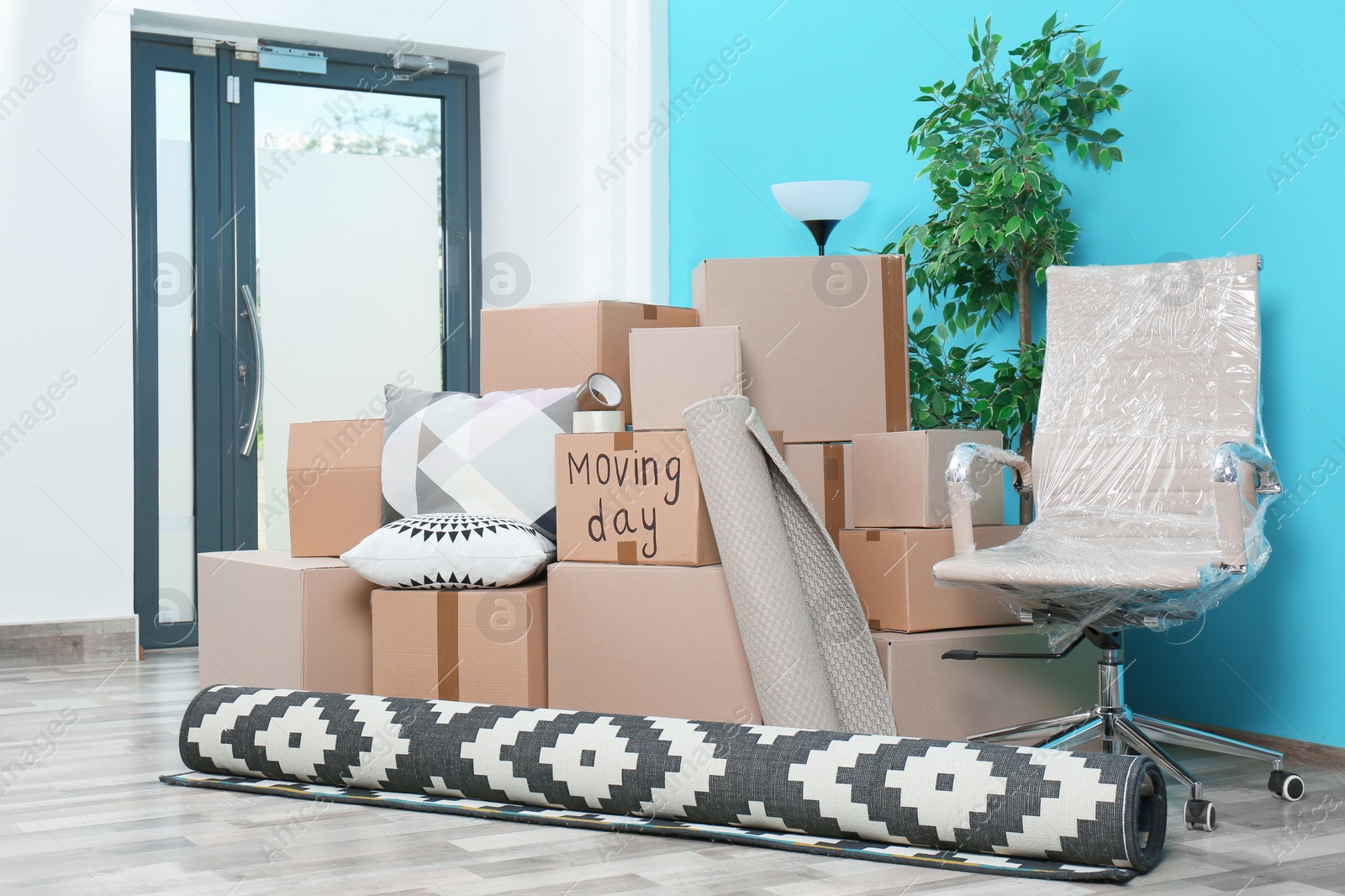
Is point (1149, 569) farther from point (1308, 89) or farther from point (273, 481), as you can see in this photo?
point (273, 481)

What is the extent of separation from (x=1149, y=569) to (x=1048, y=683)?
0.63 metres

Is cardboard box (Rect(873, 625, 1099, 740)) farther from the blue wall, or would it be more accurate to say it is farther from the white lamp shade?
the white lamp shade

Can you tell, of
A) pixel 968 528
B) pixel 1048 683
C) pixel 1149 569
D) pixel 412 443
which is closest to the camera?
pixel 1149 569

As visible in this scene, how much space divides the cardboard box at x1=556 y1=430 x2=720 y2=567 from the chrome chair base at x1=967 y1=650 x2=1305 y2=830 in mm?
631

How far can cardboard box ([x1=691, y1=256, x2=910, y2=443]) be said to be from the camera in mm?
2611

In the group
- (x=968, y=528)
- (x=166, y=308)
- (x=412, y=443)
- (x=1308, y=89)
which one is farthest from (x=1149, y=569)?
(x=166, y=308)

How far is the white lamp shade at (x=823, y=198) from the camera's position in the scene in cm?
326

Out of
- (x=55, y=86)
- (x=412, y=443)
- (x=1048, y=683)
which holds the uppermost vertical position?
(x=55, y=86)

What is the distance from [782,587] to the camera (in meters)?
2.26

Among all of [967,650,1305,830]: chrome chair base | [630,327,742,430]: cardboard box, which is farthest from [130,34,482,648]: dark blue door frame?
[967,650,1305,830]: chrome chair base

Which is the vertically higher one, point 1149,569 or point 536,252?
point 536,252

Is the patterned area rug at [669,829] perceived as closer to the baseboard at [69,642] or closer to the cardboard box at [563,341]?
the cardboard box at [563,341]

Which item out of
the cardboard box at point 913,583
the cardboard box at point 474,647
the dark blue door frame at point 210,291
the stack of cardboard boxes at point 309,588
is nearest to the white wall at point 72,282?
the dark blue door frame at point 210,291

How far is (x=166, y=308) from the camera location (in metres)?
4.36
